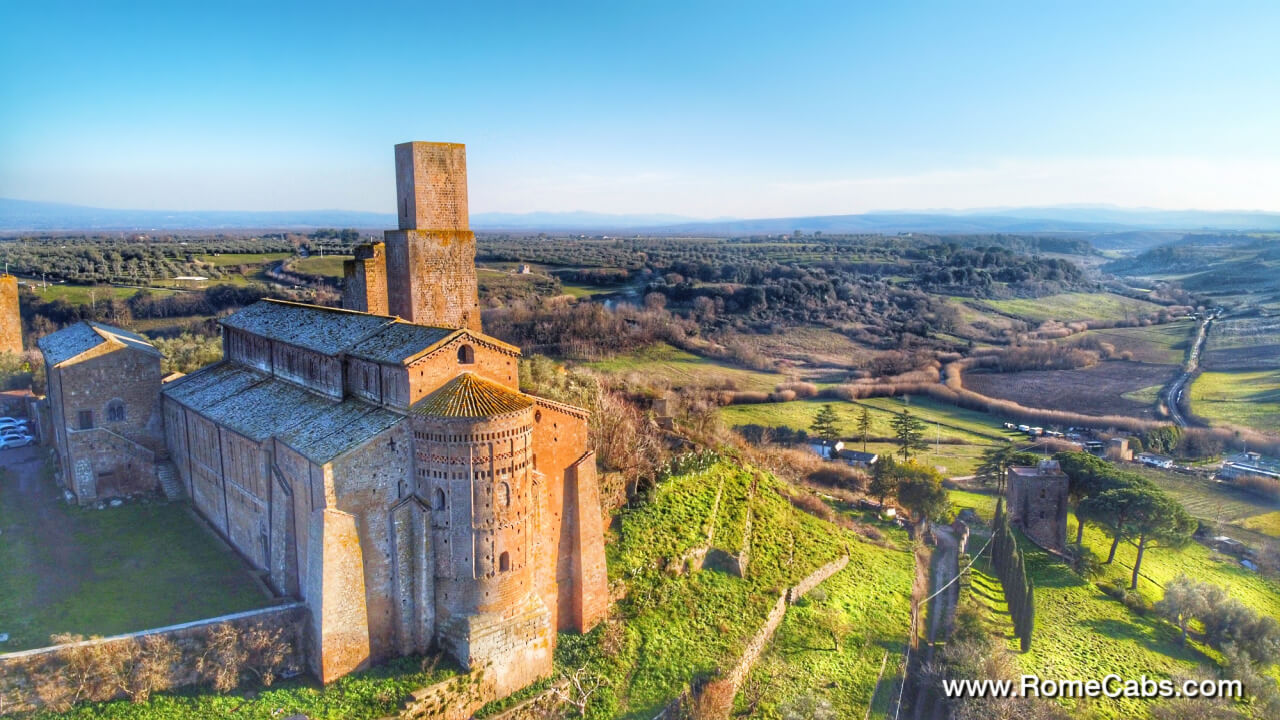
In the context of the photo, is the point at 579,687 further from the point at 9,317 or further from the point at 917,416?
the point at 917,416

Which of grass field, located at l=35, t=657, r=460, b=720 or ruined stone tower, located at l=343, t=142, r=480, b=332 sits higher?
ruined stone tower, located at l=343, t=142, r=480, b=332

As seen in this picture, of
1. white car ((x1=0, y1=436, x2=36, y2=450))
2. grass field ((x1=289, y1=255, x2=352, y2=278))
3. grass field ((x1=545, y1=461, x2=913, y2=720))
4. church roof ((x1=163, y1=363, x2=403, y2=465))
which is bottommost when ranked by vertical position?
grass field ((x1=545, y1=461, x2=913, y2=720))

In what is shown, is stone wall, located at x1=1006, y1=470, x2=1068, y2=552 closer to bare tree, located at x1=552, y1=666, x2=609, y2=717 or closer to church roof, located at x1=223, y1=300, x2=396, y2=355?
bare tree, located at x1=552, y1=666, x2=609, y2=717

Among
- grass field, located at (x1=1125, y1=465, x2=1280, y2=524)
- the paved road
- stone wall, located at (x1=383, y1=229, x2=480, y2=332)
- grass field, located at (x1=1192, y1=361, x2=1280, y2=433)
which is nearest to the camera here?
stone wall, located at (x1=383, y1=229, x2=480, y2=332)

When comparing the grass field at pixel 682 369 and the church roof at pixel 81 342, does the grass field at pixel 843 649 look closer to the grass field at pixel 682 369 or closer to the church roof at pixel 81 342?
the church roof at pixel 81 342

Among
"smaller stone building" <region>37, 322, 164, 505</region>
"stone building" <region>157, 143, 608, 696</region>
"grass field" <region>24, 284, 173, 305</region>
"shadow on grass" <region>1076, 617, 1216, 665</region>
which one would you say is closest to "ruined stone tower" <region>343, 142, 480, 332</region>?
"stone building" <region>157, 143, 608, 696</region>

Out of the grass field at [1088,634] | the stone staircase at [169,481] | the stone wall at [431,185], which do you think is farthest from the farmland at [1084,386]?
the stone staircase at [169,481]
